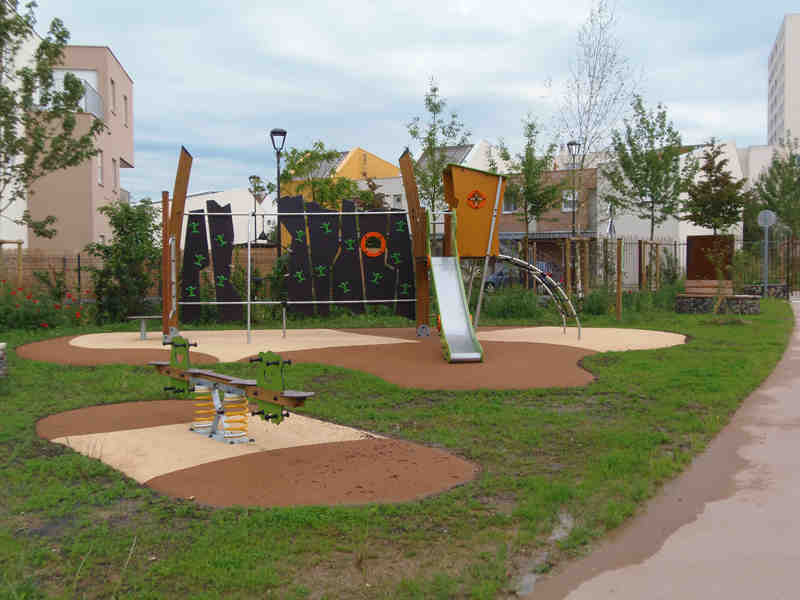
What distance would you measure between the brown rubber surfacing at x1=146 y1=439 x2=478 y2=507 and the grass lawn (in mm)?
189

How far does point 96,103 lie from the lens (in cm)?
2866

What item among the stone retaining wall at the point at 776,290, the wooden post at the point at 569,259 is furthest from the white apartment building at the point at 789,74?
the wooden post at the point at 569,259

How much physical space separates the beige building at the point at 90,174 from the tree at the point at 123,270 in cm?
768

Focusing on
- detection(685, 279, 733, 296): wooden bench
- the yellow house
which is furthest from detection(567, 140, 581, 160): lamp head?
the yellow house

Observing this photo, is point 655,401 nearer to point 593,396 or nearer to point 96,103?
point 593,396

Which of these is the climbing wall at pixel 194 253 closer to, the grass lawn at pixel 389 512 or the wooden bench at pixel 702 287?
the grass lawn at pixel 389 512

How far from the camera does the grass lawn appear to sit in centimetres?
346

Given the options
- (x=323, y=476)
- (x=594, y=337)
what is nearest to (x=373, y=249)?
(x=594, y=337)

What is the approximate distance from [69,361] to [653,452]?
8.55 metres

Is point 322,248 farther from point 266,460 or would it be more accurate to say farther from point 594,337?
point 266,460

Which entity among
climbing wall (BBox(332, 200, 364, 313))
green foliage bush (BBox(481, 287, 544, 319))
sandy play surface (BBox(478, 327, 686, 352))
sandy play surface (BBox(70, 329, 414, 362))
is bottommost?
sandy play surface (BBox(70, 329, 414, 362))

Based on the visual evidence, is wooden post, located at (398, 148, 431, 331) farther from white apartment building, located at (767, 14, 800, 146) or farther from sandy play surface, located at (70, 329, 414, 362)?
white apartment building, located at (767, 14, 800, 146)

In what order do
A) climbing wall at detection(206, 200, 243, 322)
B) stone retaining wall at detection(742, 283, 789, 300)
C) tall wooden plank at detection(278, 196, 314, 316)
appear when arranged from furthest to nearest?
stone retaining wall at detection(742, 283, 789, 300) < climbing wall at detection(206, 200, 243, 322) < tall wooden plank at detection(278, 196, 314, 316)

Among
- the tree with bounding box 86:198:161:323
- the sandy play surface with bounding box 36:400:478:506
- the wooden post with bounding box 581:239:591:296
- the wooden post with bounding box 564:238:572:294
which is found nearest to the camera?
the sandy play surface with bounding box 36:400:478:506
